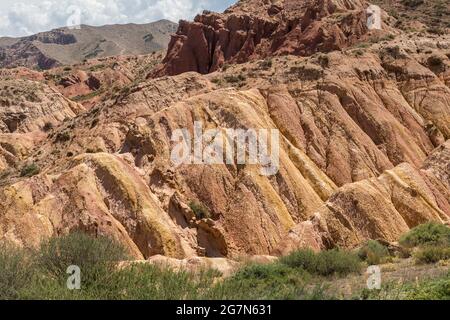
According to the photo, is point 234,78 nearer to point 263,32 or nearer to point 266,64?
point 266,64

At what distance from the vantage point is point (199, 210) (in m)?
27.1

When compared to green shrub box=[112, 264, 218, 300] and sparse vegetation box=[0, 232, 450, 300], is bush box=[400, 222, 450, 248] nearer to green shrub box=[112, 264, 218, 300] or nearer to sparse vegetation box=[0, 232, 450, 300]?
sparse vegetation box=[0, 232, 450, 300]

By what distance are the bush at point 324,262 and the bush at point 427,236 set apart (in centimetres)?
489

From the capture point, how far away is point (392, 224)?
25812mm

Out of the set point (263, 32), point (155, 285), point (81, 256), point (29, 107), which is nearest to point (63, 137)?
point (29, 107)

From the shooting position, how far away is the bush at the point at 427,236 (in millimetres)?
21375

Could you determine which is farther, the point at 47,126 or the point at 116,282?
the point at 47,126

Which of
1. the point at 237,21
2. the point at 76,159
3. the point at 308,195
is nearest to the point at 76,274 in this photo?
the point at 76,159

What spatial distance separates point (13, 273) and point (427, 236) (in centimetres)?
1661

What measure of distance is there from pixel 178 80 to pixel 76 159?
47.2ft

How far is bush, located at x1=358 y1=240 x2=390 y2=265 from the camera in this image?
19.5 metres

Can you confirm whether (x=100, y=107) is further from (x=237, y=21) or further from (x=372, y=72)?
(x=237, y=21)

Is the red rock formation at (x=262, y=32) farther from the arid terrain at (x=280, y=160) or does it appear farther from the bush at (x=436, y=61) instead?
the bush at (x=436, y=61)

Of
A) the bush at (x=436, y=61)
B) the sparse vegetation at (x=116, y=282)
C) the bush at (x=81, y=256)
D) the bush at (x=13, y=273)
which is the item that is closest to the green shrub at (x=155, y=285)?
the sparse vegetation at (x=116, y=282)
